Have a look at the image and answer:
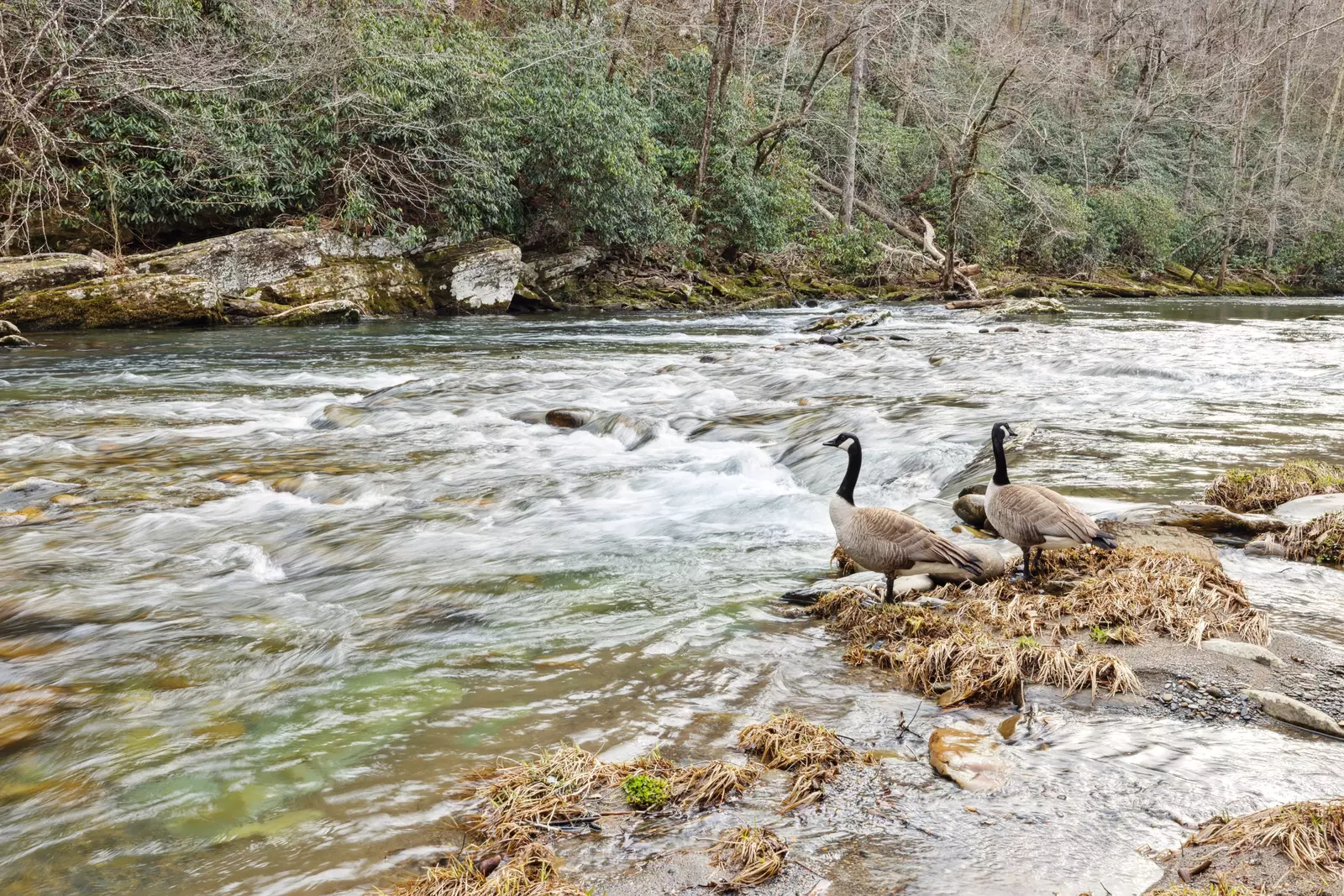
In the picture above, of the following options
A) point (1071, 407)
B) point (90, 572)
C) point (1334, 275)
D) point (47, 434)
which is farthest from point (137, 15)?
point (1334, 275)

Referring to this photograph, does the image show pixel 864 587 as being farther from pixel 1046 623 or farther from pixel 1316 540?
pixel 1316 540

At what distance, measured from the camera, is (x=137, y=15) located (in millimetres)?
17016

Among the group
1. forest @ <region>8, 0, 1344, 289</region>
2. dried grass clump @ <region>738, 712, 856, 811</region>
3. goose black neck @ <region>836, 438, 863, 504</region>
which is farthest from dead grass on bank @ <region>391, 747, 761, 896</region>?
forest @ <region>8, 0, 1344, 289</region>

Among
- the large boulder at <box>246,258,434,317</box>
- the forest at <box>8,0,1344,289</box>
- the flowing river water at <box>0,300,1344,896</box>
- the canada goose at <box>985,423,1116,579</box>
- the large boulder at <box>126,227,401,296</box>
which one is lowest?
the flowing river water at <box>0,300,1344,896</box>

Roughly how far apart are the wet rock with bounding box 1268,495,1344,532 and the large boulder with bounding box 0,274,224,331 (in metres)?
19.4

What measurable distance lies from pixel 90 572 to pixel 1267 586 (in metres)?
7.32

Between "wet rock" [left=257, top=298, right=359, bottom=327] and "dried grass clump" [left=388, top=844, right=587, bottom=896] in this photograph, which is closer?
"dried grass clump" [left=388, top=844, right=587, bottom=896]

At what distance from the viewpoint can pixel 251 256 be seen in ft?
62.0

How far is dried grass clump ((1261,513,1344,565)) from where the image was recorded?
5.12 meters

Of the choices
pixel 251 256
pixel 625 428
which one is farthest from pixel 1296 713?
pixel 251 256

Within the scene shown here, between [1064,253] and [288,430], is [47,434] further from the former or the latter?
[1064,253]

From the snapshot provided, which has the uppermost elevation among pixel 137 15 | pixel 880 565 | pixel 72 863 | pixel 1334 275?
pixel 137 15

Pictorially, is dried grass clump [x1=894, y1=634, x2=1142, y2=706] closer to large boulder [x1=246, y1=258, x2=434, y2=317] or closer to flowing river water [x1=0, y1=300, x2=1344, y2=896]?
flowing river water [x1=0, y1=300, x2=1344, y2=896]

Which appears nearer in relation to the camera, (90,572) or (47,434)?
(90,572)
